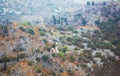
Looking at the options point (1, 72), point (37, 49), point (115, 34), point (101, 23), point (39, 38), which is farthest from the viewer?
point (101, 23)

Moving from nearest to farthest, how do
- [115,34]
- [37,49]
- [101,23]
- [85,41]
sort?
[37,49], [85,41], [115,34], [101,23]

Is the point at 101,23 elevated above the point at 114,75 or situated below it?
above

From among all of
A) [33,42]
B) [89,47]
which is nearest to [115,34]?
[89,47]

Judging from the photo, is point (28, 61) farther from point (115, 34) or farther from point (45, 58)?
point (115, 34)

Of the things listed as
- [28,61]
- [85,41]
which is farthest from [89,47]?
[28,61]

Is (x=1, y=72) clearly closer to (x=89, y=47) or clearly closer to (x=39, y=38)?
(x=39, y=38)

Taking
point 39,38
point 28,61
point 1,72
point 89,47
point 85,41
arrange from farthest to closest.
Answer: point 85,41
point 89,47
point 39,38
point 28,61
point 1,72

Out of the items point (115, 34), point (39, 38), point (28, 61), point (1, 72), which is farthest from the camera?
point (115, 34)

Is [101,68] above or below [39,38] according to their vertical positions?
below

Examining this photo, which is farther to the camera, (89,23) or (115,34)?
(89,23)
